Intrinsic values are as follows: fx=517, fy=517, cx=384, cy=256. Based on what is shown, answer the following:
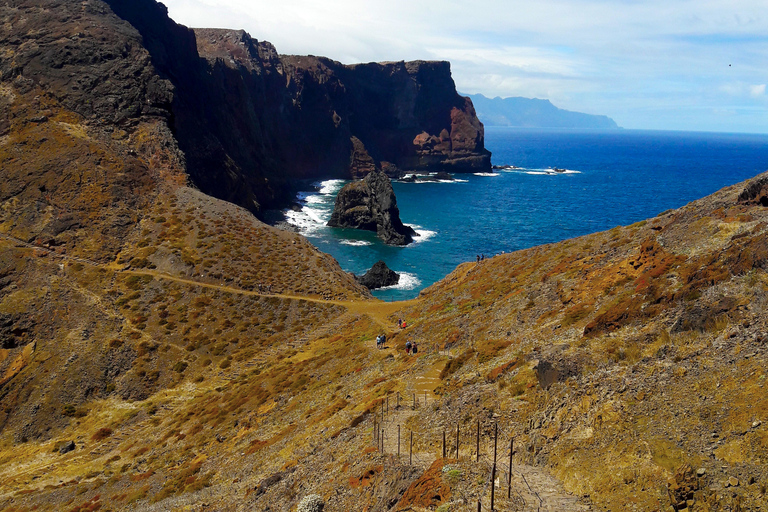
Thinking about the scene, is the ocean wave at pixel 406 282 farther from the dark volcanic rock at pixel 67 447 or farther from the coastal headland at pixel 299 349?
the dark volcanic rock at pixel 67 447

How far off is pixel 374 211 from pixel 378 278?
39.9 metres

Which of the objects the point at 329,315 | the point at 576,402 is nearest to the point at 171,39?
the point at 329,315

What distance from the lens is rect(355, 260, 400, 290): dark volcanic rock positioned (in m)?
82.1

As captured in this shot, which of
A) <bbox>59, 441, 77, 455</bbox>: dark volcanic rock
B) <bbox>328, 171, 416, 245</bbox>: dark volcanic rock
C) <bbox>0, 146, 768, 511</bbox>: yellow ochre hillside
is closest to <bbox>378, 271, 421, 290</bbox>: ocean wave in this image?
<bbox>0, 146, 768, 511</bbox>: yellow ochre hillside

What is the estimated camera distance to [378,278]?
272ft

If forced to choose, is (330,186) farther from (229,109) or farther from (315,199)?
(229,109)

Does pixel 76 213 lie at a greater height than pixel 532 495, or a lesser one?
greater

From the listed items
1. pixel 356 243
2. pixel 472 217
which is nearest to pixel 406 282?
pixel 356 243

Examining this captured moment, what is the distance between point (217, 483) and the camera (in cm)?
2559

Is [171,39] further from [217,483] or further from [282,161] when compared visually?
[217,483]

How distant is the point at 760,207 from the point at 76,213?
66.7m

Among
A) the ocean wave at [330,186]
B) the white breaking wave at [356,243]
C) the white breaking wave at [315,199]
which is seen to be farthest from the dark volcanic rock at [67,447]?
the ocean wave at [330,186]

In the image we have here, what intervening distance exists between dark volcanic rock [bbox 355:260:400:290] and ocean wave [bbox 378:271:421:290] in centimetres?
78

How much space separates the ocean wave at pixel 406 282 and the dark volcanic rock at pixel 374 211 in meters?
21.1
